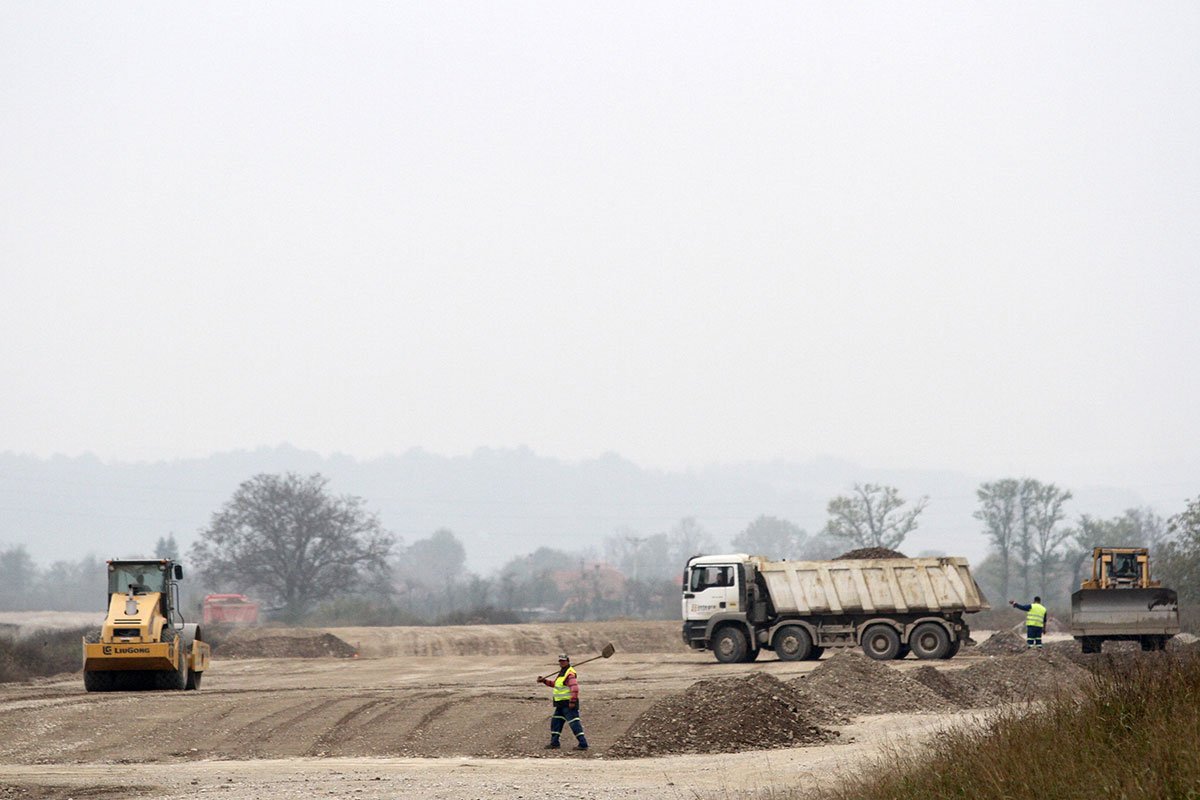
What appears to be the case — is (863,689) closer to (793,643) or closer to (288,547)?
(793,643)

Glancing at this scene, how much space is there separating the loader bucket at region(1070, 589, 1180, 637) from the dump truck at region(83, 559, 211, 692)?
72.3 ft

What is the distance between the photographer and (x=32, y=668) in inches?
1559

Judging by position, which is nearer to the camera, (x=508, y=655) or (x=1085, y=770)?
(x=1085, y=770)

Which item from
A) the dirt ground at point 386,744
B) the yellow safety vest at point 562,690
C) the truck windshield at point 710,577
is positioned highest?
the truck windshield at point 710,577

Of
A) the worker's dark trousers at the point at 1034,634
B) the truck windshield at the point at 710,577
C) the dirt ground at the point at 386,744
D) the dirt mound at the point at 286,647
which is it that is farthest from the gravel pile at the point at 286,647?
the worker's dark trousers at the point at 1034,634

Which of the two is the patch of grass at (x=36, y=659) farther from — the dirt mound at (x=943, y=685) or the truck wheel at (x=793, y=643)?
the dirt mound at (x=943, y=685)

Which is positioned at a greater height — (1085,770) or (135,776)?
(1085,770)

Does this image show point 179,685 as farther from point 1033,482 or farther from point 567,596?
point 567,596

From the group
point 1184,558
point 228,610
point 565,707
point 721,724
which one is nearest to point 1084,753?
point 721,724

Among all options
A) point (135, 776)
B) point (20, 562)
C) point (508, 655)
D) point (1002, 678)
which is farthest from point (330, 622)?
point (20, 562)

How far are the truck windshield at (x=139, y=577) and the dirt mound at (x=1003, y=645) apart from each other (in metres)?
24.4

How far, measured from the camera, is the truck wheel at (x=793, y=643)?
35.5 metres

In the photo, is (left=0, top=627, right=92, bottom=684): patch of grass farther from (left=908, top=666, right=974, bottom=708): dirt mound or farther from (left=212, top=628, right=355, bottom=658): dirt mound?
(left=908, top=666, right=974, bottom=708): dirt mound

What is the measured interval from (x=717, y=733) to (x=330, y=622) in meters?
61.2
